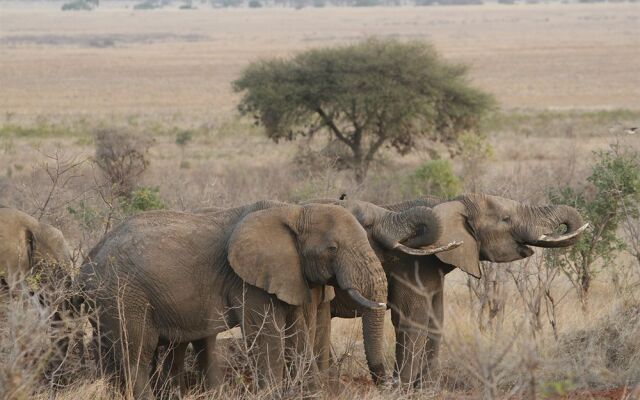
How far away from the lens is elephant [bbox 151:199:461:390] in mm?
8555

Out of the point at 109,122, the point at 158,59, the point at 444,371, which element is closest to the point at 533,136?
the point at 109,122

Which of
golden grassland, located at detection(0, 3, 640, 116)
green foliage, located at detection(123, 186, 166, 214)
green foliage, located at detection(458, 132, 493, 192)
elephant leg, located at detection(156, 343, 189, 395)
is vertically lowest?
golden grassland, located at detection(0, 3, 640, 116)

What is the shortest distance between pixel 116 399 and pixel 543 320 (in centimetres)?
485

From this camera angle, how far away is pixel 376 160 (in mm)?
25953

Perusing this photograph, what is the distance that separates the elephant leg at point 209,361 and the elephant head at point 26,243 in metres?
1.19

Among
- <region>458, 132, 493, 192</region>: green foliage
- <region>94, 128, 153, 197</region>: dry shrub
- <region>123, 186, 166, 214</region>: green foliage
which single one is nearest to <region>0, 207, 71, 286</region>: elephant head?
<region>123, 186, 166, 214</region>: green foliage

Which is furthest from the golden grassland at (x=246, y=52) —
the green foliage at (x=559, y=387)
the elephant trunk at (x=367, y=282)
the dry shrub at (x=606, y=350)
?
the green foliage at (x=559, y=387)

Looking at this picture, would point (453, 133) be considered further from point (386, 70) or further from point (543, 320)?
point (543, 320)

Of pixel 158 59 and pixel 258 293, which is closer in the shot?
pixel 258 293

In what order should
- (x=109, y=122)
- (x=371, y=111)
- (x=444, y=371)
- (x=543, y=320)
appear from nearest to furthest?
1. (x=444, y=371)
2. (x=543, y=320)
3. (x=371, y=111)
4. (x=109, y=122)

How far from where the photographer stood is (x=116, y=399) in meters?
7.88

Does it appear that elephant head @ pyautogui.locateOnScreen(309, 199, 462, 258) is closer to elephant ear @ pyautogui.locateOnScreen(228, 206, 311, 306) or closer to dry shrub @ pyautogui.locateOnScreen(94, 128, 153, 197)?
elephant ear @ pyautogui.locateOnScreen(228, 206, 311, 306)

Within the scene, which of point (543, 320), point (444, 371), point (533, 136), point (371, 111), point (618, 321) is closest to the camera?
point (444, 371)

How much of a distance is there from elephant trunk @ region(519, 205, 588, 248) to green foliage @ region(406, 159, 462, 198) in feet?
32.9
